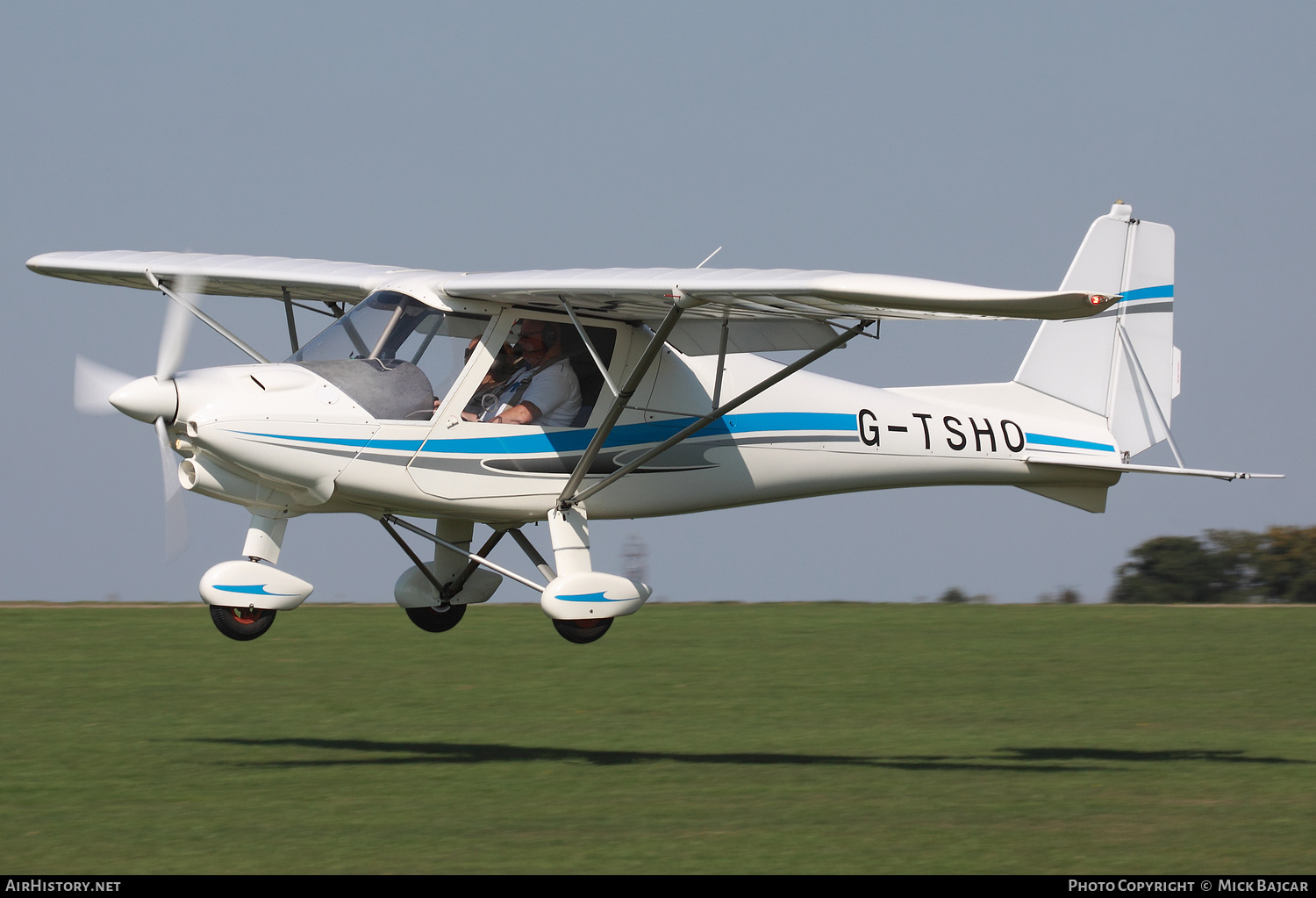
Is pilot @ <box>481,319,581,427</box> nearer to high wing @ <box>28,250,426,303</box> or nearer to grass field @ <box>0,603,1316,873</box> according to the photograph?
high wing @ <box>28,250,426,303</box>

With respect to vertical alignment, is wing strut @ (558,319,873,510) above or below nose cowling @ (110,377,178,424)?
above

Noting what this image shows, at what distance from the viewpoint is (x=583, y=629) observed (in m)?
12.5

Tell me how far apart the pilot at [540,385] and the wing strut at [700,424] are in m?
0.41

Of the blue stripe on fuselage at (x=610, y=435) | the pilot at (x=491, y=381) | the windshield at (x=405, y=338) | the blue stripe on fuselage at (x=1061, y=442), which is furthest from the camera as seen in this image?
the blue stripe on fuselage at (x=1061, y=442)

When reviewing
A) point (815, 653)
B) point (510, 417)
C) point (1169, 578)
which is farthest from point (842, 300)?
point (1169, 578)

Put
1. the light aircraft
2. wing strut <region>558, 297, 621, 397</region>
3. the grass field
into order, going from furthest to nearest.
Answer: wing strut <region>558, 297, 621, 397</region>
the light aircraft
the grass field

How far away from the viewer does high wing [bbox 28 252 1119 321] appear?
1055 cm

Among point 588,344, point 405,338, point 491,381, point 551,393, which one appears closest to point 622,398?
point 588,344

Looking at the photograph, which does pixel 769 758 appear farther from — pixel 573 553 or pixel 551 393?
pixel 551 393

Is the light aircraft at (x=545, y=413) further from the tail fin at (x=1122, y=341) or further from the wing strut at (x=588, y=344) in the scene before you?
the tail fin at (x=1122, y=341)

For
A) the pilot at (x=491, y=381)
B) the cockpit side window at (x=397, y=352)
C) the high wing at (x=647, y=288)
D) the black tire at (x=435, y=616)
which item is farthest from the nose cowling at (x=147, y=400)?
the black tire at (x=435, y=616)

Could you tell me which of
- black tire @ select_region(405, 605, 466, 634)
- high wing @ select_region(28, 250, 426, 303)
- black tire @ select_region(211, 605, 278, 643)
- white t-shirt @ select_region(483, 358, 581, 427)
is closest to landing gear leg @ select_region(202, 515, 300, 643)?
black tire @ select_region(211, 605, 278, 643)

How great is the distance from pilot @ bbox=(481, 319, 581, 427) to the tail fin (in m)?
5.49

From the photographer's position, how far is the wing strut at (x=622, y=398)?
39.2 ft
